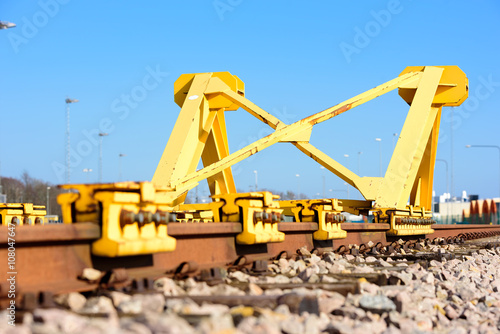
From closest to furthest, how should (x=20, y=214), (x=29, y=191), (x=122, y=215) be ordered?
1. (x=122, y=215)
2. (x=20, y=214)
3. (x=29, y=191)

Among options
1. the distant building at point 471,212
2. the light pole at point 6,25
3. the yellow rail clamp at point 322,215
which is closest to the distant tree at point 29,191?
the distant building at point 471,212

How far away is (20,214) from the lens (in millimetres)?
9539

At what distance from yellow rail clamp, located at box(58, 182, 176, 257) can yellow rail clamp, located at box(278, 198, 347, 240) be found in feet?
14.3

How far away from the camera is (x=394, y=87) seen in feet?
55.7

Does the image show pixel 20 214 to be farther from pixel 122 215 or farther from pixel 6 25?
pixel 6 25

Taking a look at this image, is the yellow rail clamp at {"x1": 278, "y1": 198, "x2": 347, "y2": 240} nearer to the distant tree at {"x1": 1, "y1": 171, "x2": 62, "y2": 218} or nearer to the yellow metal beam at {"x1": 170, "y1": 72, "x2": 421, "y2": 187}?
the yellow metal beam at {"x1": 170, "y1": 72, "x2": 421, "y2": 187}

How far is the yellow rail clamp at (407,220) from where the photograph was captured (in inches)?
506

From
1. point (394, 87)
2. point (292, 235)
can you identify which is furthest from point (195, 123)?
point (292, 235)

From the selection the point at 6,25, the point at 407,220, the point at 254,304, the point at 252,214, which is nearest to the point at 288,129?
the point at 407,220

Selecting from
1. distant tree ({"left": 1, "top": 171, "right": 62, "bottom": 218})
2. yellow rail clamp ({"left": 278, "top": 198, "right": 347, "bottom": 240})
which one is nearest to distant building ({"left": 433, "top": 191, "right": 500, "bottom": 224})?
distant tree ({"left": 1, "top": 171, "right": 62, "bottom": 218})

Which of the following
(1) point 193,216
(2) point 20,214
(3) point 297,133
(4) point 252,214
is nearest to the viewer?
(4) point 252,214

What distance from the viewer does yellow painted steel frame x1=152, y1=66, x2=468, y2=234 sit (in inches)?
535

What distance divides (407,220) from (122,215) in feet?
33.2

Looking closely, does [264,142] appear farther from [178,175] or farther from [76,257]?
[76,257]
